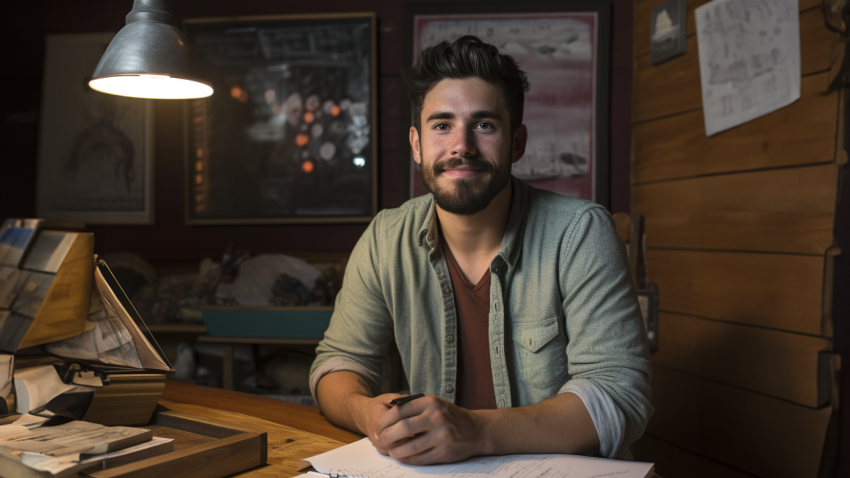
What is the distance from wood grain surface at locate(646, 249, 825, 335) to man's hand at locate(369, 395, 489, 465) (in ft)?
4.03

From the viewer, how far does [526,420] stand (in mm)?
979

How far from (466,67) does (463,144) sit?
17 centimetres

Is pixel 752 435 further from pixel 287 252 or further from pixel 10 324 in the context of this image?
pixel 287 252

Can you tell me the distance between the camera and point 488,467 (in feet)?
2.91

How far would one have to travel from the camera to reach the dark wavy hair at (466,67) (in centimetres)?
136

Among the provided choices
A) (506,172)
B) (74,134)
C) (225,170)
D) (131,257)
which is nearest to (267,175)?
(225,170)

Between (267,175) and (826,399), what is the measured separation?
241cm

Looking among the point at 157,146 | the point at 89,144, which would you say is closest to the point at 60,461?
the point at 157,146

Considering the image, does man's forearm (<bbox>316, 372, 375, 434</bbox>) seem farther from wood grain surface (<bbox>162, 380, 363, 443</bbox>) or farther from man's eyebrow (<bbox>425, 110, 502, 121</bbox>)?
man's eyebrow (<bbox>425, 110, 502, 121</bbox>)

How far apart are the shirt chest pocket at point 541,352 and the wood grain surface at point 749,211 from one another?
880 mm

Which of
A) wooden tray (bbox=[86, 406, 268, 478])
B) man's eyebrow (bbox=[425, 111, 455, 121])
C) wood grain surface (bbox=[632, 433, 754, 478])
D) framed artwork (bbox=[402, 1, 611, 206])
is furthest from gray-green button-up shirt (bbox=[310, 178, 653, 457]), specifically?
framed artwork (bbox=[402, 1, 611, 206])

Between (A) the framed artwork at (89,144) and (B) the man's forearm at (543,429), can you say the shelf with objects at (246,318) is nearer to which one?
(A) the framed artwork at (89,144)

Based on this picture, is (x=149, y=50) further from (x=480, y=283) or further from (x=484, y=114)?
(x=480, y=283)

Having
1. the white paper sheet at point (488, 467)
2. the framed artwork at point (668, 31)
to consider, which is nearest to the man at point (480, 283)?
the white paper sheet at point (488, 467)
